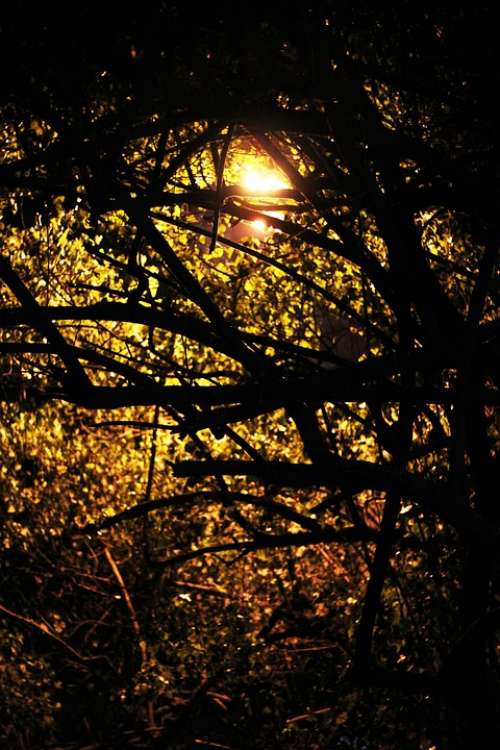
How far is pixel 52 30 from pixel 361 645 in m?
2.87

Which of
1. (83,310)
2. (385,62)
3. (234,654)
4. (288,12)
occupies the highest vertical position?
(385,62)

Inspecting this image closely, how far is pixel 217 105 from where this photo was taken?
4289mm

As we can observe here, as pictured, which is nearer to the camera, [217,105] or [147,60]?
[147,60]

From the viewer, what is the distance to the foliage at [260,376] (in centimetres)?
380

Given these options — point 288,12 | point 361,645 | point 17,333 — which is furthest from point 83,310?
point 17,333

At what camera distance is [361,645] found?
3.89 metres

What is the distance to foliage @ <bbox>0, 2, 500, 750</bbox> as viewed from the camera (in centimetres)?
380

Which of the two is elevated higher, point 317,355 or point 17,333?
point 17,333

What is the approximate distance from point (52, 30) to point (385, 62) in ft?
5.46

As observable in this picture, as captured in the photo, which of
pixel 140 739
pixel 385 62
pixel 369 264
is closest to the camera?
pixel 385 62

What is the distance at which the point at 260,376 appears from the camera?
12.1ft

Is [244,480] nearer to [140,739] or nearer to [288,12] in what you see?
[140,739]

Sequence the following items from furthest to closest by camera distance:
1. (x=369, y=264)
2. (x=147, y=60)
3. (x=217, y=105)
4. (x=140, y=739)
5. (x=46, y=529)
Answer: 1. (x=46, y=529)
2. (x=140, y=739)
3. (x=369, y=264)
4. (x=217, y=105)
5. (x=147, y=60)

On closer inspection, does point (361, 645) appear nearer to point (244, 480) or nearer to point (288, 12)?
point (288, 12)
